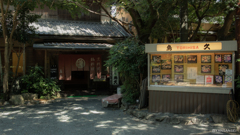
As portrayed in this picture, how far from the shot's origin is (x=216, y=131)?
5676 millimetres

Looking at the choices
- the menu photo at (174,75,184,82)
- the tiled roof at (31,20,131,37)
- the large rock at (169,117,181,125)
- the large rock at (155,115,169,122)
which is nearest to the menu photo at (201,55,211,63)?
the menu photo at (174,75,184,82)

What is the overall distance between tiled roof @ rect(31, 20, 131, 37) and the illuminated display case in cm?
604

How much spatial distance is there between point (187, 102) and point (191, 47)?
6.58ft

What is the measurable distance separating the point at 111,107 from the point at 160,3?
584 centimetres

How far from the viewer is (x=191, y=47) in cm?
684

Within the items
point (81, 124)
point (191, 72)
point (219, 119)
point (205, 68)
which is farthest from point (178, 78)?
point (81, 124)

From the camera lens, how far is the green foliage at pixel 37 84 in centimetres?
1103

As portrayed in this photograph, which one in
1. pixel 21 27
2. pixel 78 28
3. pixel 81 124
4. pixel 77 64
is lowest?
pixel 81 124

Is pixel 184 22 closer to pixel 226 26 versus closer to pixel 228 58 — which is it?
Result: pixel 226 26

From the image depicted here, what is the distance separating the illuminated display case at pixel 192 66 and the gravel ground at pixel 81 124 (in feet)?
4.88

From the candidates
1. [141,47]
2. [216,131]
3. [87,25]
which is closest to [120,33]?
[87,25]

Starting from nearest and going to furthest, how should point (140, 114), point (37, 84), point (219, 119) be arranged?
point (219, 119)
point (140, 114)
point (37, 84)

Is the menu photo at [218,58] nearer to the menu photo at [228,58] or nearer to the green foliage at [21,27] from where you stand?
the menu photo at [228,58]

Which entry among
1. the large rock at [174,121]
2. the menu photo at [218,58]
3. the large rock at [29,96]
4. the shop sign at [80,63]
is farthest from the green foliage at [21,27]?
the menu photo at [218,58]
